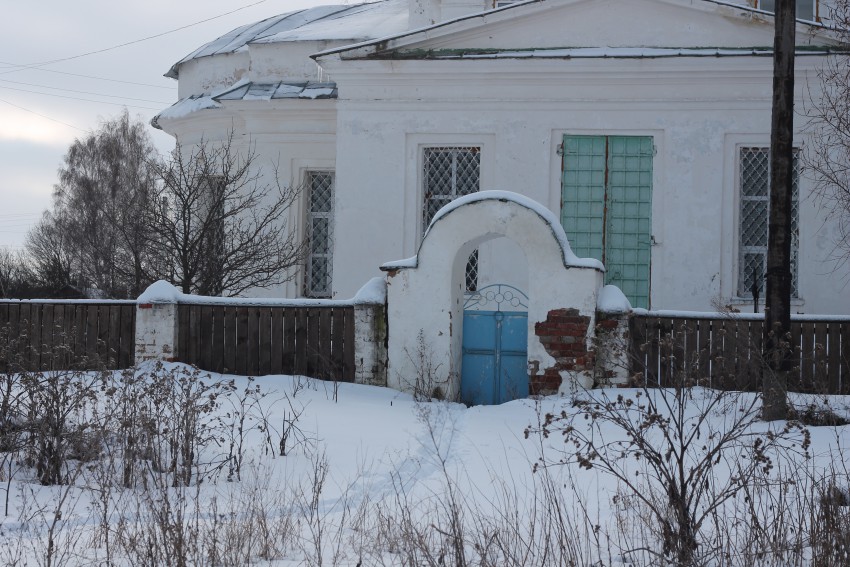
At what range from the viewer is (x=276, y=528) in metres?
5.36

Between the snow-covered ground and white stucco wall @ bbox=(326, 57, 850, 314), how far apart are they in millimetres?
4594

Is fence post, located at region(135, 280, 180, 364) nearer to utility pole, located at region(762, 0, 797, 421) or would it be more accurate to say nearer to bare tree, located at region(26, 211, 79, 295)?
utility pole, located at region(762, 0, 797, 421)

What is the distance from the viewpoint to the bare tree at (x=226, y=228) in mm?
15170

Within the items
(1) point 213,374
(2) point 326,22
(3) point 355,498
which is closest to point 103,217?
(2) point 326,22

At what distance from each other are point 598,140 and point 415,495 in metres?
9.45

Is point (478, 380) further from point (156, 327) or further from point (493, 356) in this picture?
point (156, 327)

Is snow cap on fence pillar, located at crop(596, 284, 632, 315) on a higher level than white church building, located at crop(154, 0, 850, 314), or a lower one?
lower

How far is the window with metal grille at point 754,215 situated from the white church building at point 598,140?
0.02 metres

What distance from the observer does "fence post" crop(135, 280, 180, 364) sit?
1256cm

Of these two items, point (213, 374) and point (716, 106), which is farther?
point (716, 106)

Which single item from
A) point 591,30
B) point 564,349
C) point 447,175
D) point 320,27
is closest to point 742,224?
point 591,30

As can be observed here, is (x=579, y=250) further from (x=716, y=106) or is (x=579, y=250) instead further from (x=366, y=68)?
(x=366, y=68)

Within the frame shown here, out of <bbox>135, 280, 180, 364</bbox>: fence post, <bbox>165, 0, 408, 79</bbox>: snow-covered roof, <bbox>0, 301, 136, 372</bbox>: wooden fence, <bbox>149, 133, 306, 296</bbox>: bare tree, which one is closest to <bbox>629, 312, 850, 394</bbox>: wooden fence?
<bbox>135, 280, 180, 364</bbox>: fence post

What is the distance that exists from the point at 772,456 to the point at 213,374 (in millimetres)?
6844
